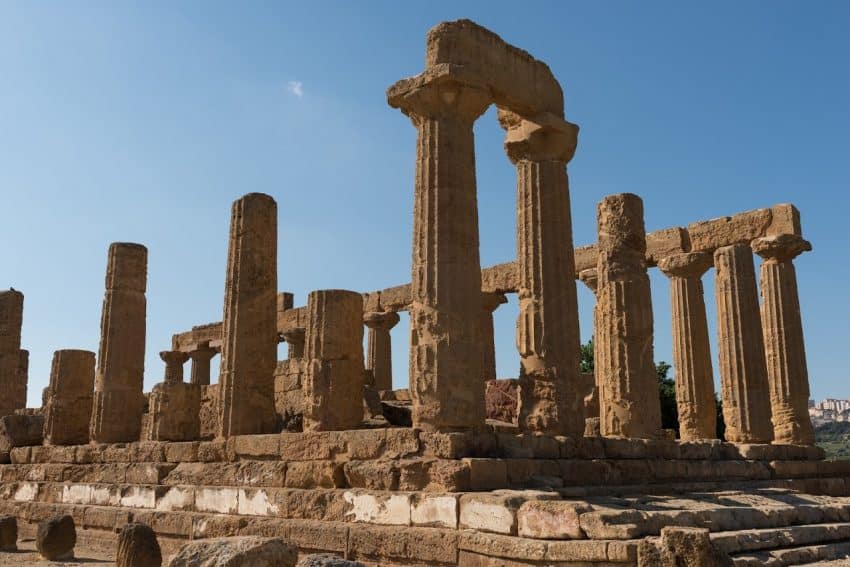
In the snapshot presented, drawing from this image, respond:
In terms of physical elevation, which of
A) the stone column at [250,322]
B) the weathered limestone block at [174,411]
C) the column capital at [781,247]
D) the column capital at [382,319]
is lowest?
the weathered limestone block at [174,411]

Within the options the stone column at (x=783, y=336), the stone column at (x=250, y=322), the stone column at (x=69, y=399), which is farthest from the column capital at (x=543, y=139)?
the stone column at (x=69, y=399)

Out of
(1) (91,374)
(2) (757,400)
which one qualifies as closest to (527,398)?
(2) (757,400)

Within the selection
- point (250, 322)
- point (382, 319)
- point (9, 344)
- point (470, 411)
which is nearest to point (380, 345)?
point (382, 319)

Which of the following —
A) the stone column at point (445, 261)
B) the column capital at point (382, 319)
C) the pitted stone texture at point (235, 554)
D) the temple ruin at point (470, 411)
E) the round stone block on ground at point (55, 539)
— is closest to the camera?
the pitted stone texture at point (235, 554)

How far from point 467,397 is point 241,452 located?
439cm

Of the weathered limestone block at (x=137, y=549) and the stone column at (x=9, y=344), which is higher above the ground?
the stone column at (x=9, y=344)

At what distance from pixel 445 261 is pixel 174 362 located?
24303mm

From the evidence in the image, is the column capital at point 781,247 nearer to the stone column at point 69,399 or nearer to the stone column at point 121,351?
the stone column at point 121,351

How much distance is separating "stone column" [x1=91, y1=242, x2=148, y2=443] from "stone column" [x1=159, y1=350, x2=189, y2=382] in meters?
14.4

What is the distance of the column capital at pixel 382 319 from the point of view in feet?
91.6

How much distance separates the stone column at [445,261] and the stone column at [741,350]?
9.63 m

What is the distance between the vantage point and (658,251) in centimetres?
2248

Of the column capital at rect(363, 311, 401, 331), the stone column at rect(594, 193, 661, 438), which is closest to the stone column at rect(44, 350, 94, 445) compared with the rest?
the column capital at rect(363, 311, 401, 331)

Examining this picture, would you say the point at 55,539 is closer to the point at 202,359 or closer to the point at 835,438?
the point at 202,359
